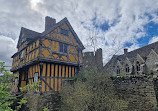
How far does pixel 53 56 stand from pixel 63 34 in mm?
2531

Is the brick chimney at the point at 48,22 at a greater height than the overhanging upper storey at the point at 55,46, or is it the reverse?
the brick chimney at the point at 48,22

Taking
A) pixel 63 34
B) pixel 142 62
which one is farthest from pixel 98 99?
pixel 142 62

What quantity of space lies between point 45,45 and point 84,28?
399cm

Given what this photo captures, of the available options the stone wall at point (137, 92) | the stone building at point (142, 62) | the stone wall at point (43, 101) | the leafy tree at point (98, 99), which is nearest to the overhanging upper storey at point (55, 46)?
the stone wall at point (43, 101)

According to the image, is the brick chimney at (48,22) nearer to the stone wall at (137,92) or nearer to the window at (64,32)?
the window at (64,32)

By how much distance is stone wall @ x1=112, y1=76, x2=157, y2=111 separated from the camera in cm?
523

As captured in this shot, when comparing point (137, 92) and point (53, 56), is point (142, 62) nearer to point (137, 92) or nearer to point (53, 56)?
point (137, 92)

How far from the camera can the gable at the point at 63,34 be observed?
31.6ft

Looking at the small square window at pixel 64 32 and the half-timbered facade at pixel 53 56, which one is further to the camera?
the small square window at pixel 64 32

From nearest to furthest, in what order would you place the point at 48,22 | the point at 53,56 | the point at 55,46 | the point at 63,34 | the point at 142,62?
the point at 53,56, the point at 55,46, the point at 63,34, the point at 48,22, the point at 142,62

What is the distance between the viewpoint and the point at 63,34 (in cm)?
1036

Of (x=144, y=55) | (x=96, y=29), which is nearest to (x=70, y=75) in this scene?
(x=96, y=29)

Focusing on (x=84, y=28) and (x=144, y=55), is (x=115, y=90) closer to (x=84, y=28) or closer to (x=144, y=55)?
(x=84, y=28)

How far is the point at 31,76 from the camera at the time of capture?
959 cm
